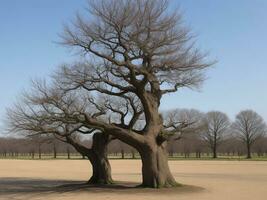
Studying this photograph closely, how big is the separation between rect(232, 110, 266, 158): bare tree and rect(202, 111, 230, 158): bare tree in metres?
2.49

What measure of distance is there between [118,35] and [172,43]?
3.01 meters

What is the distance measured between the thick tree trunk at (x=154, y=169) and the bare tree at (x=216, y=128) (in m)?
87.4

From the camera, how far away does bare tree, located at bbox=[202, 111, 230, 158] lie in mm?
113812

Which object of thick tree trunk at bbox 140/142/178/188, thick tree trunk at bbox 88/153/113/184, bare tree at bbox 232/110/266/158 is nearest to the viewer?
thick tree trunk at bbox 140/142/178/188

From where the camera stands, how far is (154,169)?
85.4 ft

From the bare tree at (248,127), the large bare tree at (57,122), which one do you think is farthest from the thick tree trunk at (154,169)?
the bare tree at (248,127)

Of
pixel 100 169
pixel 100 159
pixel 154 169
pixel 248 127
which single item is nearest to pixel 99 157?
pixel 100 159

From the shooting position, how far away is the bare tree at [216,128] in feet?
373

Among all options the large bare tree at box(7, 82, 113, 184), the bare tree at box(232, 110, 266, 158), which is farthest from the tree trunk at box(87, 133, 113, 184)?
the bare tree at box(232, 110, 266, 158)

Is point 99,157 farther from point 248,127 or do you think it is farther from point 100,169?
point 248,127

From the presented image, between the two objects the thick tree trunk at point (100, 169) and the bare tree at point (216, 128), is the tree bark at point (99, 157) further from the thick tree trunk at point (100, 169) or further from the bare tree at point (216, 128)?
the bare tree at point (216, 128)

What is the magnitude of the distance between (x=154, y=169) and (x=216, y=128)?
91059 millimetres

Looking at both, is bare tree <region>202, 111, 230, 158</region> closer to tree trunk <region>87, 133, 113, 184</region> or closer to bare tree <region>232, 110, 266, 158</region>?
bare tree <region>232, 110, 266, 158</region>

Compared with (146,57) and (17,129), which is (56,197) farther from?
(146,57)
